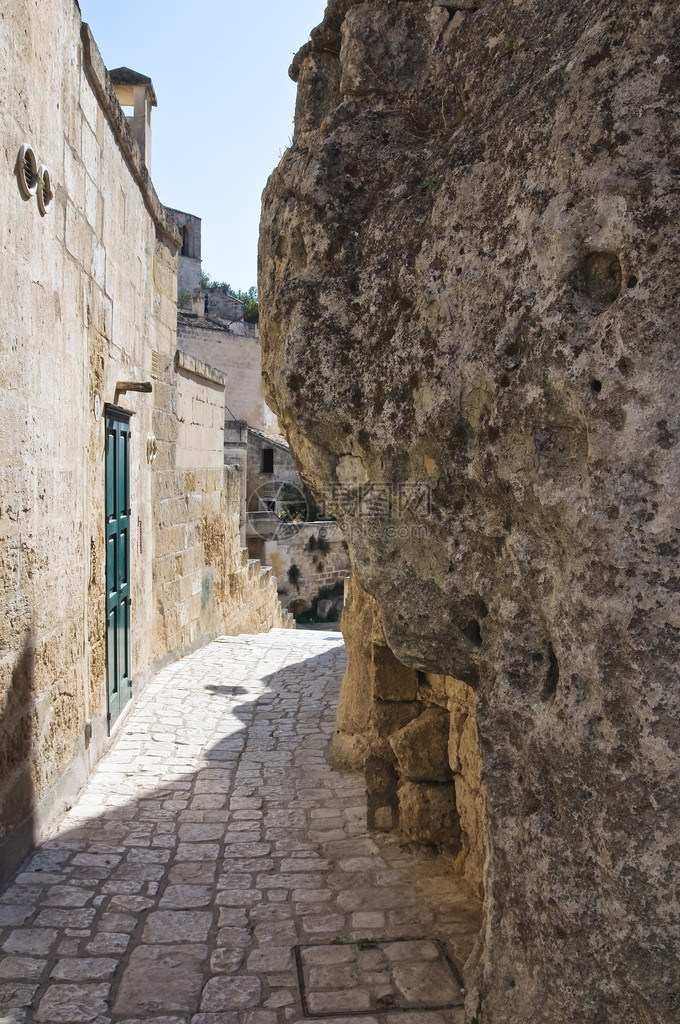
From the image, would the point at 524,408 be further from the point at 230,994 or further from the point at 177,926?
the point at 177,926

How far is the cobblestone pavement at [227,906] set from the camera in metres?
2.84

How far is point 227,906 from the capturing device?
3.53m

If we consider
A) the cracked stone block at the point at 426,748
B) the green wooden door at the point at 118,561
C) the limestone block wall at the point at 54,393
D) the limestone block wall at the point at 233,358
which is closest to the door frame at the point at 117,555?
the green wooden door at the point at 118,561

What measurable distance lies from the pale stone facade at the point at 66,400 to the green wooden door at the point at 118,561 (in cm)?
9

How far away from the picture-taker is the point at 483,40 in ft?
8.41

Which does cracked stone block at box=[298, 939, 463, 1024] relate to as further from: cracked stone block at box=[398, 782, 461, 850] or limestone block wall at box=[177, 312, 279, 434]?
limestone block wall at box=[177, 312, 279, 434]

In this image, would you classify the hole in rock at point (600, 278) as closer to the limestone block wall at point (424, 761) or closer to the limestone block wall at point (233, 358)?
the limestone block wall at point (424, 761)

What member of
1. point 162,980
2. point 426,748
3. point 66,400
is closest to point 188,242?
point 66,400

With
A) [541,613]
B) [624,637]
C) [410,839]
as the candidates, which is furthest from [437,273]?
[410,839]

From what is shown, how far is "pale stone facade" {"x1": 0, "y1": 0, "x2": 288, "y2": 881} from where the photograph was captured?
11.8 feet

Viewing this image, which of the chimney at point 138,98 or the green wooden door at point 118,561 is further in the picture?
the chimney at point 138,98

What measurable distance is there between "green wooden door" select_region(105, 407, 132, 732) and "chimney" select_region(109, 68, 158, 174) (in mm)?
3077

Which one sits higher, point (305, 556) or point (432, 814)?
point (432, 814)

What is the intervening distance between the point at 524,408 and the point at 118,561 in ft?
14.8
